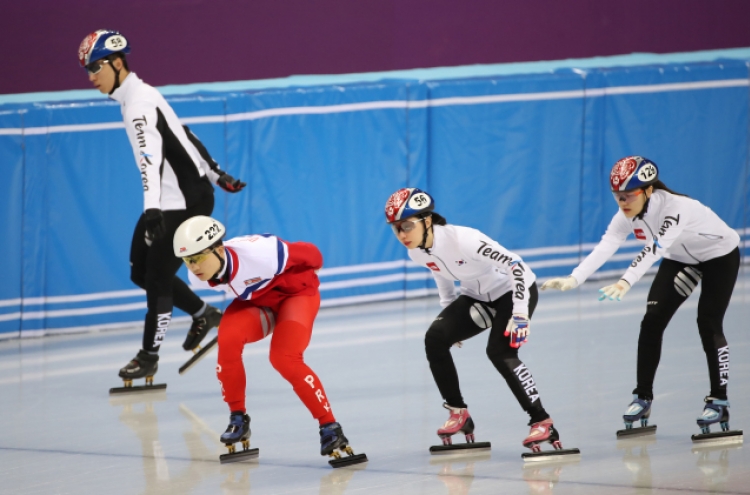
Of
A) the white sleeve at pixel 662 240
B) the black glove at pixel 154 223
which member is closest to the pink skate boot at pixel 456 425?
the white sleeve at pixel 662 240

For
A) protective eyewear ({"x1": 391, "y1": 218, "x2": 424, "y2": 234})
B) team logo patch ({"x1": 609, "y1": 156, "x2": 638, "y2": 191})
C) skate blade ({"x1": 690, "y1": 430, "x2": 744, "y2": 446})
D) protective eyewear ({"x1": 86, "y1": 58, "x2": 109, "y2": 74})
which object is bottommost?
→ skate blade ({"x1": 690, "y1": 430, "x2": 744, "y2": 446})

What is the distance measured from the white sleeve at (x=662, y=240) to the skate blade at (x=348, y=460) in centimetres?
149

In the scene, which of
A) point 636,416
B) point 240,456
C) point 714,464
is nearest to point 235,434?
point 240,456

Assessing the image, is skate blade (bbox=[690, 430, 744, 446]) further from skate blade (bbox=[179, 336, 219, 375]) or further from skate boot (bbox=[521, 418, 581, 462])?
skate blade (bbox=[179, 336, 219, 375])

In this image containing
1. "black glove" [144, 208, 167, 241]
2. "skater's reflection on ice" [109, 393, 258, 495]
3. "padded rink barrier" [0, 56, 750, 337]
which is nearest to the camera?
"skater's reflection on ice" [109, 393, 258, 495]

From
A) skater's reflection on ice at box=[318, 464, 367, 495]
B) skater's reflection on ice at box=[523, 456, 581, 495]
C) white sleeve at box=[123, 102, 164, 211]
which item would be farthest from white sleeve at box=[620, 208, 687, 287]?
white sleeve at box=[123, 102, 164, 211]

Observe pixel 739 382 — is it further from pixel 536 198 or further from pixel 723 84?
pixel 723 84

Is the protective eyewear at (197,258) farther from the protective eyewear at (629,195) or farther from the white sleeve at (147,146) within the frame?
the protective eyewear at (629,195)

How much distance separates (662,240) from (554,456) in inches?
44.3

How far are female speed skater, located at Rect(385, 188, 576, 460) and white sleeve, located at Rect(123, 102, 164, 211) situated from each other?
6.11 feet

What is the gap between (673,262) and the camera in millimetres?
6293

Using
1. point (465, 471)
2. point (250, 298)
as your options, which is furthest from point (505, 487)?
point (250, 298)

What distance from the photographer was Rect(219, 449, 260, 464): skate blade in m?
5.89

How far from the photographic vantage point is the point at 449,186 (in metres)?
10.4
